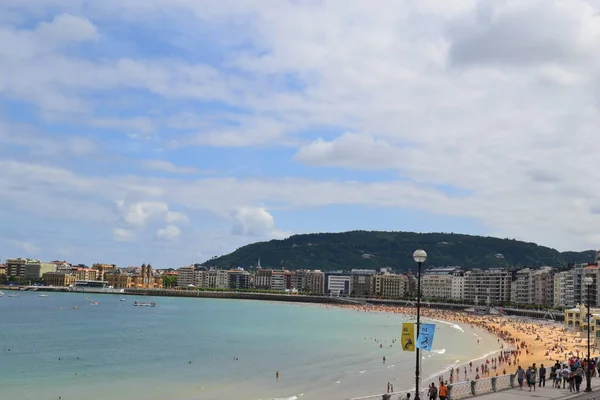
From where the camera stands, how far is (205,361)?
179 feet

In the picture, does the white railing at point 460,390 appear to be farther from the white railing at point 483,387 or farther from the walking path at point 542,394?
the walking path at point 542,394

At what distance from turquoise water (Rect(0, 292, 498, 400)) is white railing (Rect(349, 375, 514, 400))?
44.2 feet

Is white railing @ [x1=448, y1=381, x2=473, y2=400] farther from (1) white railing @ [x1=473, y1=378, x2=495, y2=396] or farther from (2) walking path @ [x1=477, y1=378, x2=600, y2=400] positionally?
(2) walking path @ [x1=477, y1=378, x2=600, y2=400]

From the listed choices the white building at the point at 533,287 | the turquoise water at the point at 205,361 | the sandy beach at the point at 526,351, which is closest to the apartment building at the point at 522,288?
the white building at the point at 533,287

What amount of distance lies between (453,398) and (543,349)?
47.9 metres

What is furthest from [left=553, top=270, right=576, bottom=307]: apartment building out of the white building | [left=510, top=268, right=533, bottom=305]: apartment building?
[left=510, top=268, right=533, bottom=305]: apartment building

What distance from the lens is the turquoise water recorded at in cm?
3950

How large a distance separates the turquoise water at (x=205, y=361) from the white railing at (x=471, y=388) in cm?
1349

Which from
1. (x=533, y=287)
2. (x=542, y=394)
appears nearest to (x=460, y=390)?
(x=542, y=394)

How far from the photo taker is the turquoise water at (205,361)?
130ft

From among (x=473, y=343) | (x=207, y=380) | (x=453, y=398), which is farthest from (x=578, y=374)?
(x=473, y=343)

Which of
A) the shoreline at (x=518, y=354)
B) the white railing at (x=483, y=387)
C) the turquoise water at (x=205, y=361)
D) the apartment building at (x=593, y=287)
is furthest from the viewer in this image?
the apartment building at (x=593, y=287)

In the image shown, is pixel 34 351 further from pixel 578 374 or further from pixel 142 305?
pixel 142 305

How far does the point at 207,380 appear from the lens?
4369 centimetres
